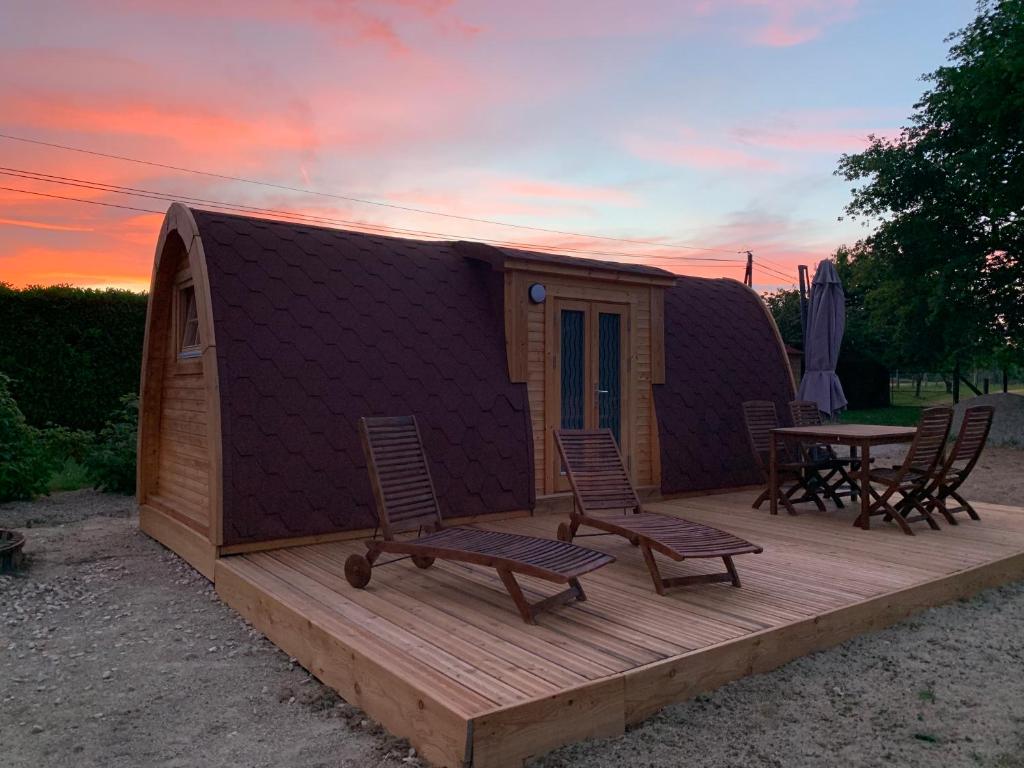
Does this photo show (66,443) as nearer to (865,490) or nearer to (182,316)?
(182,316)

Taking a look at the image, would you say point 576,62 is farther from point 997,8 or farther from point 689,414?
point 997,8

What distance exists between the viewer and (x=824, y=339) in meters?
9.98

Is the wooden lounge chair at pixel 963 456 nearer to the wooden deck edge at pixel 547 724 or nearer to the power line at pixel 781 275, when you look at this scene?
the wooden deck edge at pixel 547 724

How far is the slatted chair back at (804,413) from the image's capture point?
8.59 m

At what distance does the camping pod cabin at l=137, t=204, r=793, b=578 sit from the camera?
6.02m

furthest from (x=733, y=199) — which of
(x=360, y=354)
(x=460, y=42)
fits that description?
(x=360, y=354)

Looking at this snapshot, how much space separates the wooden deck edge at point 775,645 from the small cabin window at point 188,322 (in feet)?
17.5

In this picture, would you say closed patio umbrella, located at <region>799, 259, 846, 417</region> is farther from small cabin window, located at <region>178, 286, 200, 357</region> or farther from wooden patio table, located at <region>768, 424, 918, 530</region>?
small cabin window, located at <region>178, 286, 200, 357</region>

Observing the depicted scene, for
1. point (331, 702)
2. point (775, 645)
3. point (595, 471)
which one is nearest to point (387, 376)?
point (595, 471)

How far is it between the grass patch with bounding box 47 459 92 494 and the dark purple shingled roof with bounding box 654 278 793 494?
8002 millimetres

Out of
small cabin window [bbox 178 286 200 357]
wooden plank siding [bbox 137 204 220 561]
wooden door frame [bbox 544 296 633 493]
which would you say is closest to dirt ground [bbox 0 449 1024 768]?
wooden plank siding [bbox 137 204 220 561]

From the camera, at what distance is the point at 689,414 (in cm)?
877

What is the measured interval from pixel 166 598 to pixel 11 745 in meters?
2.29

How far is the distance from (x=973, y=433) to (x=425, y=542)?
558cm
